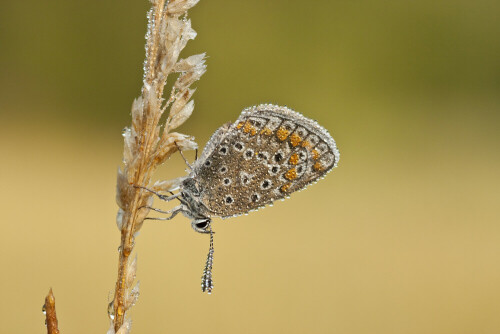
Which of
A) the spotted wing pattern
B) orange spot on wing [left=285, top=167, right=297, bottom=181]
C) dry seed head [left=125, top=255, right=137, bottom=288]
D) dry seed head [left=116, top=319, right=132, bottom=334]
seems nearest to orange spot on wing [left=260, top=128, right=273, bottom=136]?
the spotted wing pattern

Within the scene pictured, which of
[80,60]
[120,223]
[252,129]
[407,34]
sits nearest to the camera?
[120,223]

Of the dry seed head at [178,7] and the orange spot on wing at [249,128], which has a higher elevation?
the dry seed head at [178,7]

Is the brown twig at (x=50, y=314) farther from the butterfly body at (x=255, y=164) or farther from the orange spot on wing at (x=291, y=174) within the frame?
the orange spot on wing at (x=291, y=174)

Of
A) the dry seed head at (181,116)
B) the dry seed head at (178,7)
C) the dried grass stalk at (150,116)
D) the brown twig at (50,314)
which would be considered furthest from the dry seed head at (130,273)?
the dry seed head at (178,7)

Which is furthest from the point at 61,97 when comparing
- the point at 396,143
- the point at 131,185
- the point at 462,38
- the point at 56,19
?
the point at 462,38

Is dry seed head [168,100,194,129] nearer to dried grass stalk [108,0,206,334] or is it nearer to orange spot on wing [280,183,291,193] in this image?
dried grass stalk [108,0,206,334]

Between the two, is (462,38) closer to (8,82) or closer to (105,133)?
(105,133)

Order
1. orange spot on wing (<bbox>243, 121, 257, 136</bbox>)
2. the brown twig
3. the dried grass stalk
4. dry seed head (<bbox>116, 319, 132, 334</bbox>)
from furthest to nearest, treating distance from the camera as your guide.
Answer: orange spot on wing (<bbox>243, 121, 257, 136</bbox>) → the dried grass stalk → dry seed head (<bbox>116, 319, 132, 334</bbox>) → the brown twig
